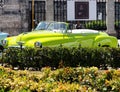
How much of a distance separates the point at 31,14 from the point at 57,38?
16.1 metres

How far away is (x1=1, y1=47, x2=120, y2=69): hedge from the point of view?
13.1 m

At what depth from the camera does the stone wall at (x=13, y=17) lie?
29.6 metres

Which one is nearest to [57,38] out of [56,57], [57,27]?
[57,27]

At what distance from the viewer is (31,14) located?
1249 inches

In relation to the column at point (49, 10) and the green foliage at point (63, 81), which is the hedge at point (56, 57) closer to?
the green foliage at point (63, 81)

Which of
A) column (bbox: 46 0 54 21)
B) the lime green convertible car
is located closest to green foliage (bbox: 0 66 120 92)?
the lime green convertible car

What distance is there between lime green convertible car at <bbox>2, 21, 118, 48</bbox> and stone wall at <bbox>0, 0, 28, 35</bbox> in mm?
11857

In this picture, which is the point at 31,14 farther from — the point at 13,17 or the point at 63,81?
the point at 63,81

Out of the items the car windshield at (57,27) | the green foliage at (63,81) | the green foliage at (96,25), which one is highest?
the car windshield at (57,27)

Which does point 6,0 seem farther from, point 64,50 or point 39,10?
point 64,50

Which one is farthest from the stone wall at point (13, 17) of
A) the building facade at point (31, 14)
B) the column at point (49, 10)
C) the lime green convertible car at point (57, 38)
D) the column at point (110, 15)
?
the lime green convertible car at point (57, 38)

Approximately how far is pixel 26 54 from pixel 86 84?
5.27m

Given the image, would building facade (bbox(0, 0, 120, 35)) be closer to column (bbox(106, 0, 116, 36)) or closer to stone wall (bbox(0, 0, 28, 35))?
stone wall (bbox(0, 0, 28, 35))

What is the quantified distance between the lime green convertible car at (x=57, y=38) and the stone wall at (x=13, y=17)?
38.9 feet
